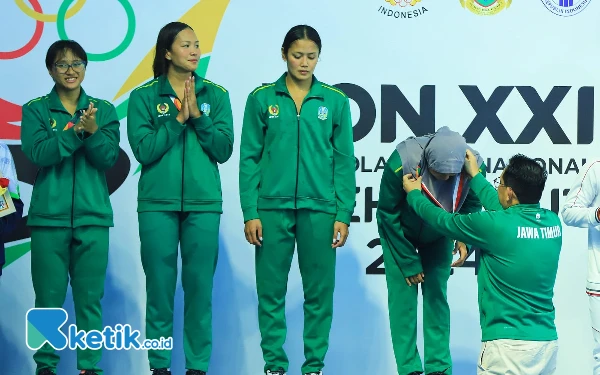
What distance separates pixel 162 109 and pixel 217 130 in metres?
0.30

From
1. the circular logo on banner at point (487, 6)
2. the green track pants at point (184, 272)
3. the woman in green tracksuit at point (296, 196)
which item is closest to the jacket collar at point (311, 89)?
the woman in green tracksuit at point (296, 196)

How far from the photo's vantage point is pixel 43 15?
5379 mm

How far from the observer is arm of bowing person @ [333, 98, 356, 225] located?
15.1 feet

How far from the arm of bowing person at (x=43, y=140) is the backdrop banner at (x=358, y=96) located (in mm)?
733

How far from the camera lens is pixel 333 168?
15.3ft

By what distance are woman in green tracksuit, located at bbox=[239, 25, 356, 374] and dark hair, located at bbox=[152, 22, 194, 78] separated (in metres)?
0.51

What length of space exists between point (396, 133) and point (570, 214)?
1.17 meters

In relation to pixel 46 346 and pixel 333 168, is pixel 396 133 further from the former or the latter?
pixel 46 346

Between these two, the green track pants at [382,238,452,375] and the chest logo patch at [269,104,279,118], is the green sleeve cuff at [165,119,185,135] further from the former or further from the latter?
the green track pants at [382,238,452,375]

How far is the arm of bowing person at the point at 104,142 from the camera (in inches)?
178

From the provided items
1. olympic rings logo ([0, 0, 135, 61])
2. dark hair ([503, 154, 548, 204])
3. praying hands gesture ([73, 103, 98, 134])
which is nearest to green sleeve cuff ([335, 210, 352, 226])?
dark hair ([503, 154, 548, 204])

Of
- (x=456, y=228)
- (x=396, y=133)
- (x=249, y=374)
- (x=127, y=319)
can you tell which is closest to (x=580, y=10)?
(x=396, y=133)

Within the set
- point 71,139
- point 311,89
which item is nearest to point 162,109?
point 71,139

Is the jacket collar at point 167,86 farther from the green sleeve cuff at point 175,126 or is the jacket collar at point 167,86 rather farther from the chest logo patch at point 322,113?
the chest logo patch at point 322,113
